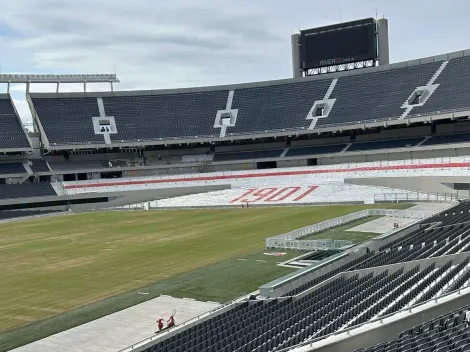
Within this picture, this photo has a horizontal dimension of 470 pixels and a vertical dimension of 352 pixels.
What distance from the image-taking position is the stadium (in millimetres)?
13000

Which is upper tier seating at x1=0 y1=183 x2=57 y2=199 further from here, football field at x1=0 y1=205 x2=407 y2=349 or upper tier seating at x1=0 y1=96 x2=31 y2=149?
football field at x1=0 y1=205 x2=407 y2=349

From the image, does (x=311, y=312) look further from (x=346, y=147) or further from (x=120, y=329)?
(x=346, y=147)

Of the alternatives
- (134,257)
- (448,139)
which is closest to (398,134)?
(448,139)

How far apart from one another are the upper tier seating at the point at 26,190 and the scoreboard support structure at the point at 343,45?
37.7 meters

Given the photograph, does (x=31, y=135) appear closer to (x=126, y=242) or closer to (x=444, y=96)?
(x=126, y=242)

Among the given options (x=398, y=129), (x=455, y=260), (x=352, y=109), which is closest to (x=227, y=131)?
(x=352, y=109)

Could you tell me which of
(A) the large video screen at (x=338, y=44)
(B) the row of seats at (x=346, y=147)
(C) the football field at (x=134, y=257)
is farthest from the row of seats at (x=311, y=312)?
(A) the large video screen at (x=338, y=44)

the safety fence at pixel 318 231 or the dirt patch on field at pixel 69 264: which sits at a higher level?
the safety fence at pixel 318 231

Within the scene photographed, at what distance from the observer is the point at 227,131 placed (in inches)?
2633

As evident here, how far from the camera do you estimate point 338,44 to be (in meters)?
66.3

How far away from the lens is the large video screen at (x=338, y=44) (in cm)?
6500

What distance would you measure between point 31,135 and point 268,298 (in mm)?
57882

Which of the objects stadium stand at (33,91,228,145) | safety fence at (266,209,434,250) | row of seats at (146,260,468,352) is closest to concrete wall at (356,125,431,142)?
stadium stand at (33,91,228,145)

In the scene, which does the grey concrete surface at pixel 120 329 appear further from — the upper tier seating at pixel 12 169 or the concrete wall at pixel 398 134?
the concrete wall at pixel 398 134
